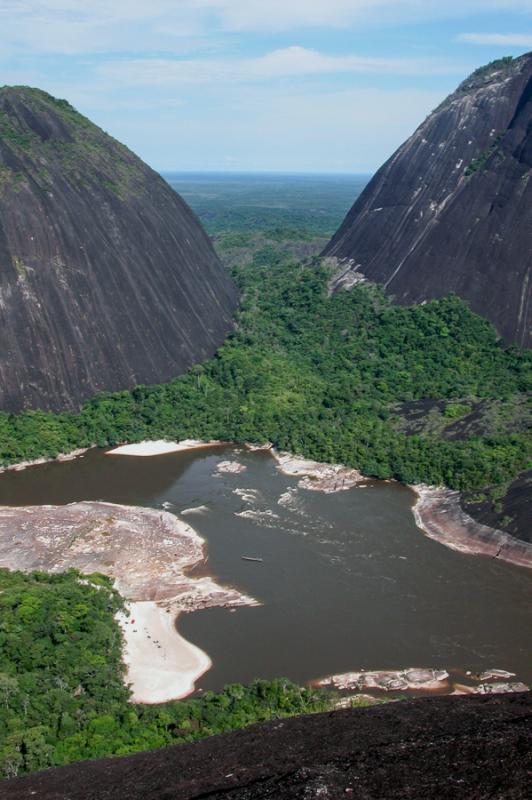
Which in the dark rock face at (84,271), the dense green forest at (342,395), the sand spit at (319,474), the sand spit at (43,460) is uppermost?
the dark rock face at (84,271)

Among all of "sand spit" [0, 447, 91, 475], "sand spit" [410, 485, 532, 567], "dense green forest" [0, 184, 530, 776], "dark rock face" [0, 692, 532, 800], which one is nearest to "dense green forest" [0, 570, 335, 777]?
"dense green forest" [0, 184, 530, 776]

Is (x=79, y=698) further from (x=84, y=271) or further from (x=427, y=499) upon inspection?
(x=84, y=271)

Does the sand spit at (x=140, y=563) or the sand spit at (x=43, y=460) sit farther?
the sand spit at (x=43, y=460)

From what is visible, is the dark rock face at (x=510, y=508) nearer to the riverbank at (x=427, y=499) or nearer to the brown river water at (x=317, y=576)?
the riverbank at (x=427, y=499)

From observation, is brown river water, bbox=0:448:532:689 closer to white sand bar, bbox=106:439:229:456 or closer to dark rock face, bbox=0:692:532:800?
white sand bar, bbox=106:439:229:456

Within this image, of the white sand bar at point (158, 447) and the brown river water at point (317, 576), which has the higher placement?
the white sand bar at point (158, 447)

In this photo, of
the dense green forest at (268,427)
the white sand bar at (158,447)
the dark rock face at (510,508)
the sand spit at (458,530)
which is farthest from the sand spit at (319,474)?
the dark rock face at (510,508)

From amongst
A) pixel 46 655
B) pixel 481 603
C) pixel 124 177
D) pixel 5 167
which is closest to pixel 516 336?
pixel 481 603

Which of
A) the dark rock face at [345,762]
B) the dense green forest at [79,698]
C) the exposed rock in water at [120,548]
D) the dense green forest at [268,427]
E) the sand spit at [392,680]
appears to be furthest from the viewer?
the exposed rock in water at [120,548]
